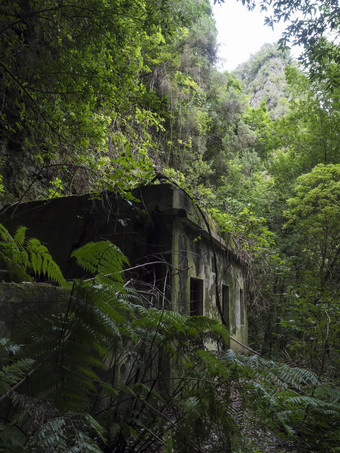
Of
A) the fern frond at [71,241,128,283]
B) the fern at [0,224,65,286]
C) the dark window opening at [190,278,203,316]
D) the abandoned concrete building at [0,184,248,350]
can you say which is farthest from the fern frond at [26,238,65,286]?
the dark window opening at [190,278,203,316]

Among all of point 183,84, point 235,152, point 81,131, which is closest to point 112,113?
point 81,131

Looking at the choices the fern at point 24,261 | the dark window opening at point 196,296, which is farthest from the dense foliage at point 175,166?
the dark window opening at point 196,296

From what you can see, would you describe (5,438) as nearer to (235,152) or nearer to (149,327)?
(149,327)

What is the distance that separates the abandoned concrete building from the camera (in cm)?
459

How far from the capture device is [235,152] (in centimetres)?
1628

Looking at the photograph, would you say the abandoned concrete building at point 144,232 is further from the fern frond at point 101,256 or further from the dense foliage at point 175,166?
the fern frond at point 101,256

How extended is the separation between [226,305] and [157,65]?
8249 millimetres

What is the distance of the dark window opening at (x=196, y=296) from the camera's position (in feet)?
18.8

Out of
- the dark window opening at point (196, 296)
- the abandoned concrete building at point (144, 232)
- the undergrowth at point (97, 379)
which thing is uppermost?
the abandoned concrete building at point (144, 232)

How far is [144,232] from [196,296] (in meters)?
A: 1.76

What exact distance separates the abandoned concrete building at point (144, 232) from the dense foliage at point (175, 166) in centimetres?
45

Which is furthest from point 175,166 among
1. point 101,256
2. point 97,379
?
point 97,379

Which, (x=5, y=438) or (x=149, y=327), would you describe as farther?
(x=149, y=327)

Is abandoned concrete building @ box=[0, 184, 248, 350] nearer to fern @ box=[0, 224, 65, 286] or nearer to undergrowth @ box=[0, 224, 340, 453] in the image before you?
undergrowth @ box=[0, 224, 340, 453]
